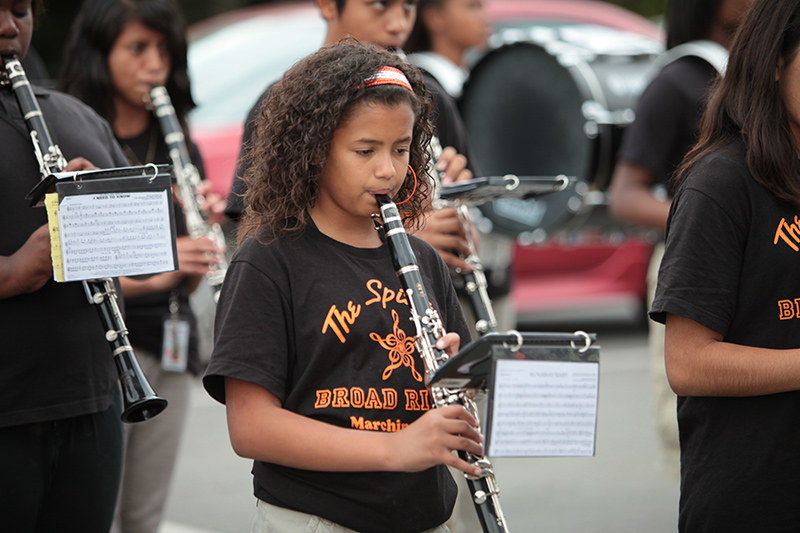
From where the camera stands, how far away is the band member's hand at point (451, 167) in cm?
286

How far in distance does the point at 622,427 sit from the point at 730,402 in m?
3.78

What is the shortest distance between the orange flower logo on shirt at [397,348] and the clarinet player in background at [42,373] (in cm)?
77

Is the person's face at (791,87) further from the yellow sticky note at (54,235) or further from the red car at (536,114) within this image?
the red car at (536,114)

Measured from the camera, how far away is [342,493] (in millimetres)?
1902

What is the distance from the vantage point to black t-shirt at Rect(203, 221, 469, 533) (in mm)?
1864

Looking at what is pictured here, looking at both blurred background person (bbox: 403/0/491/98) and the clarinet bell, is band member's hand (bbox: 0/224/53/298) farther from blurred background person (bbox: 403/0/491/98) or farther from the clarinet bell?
blurred background person (bbox: 403/0/491/98)

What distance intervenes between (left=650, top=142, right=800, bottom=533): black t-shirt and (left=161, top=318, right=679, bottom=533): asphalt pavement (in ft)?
5.43

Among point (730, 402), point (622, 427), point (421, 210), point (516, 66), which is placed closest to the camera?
point (730, 402)

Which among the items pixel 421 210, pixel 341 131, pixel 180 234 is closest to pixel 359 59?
pixel 341 131

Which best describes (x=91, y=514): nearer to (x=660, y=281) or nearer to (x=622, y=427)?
(x=660, y=281)

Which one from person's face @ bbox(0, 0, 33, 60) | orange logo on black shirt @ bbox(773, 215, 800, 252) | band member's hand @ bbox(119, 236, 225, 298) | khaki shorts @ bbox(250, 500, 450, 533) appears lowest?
band member's hand @ bbox(119, 236, 225, 298)

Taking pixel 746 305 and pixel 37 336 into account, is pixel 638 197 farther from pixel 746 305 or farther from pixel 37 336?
pixel 37 336

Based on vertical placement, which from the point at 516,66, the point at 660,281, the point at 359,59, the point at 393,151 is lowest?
the point at 516,66

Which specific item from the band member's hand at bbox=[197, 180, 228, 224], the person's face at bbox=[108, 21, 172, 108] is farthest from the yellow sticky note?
the person's face at bbox=[108, 21, 172, 108]
